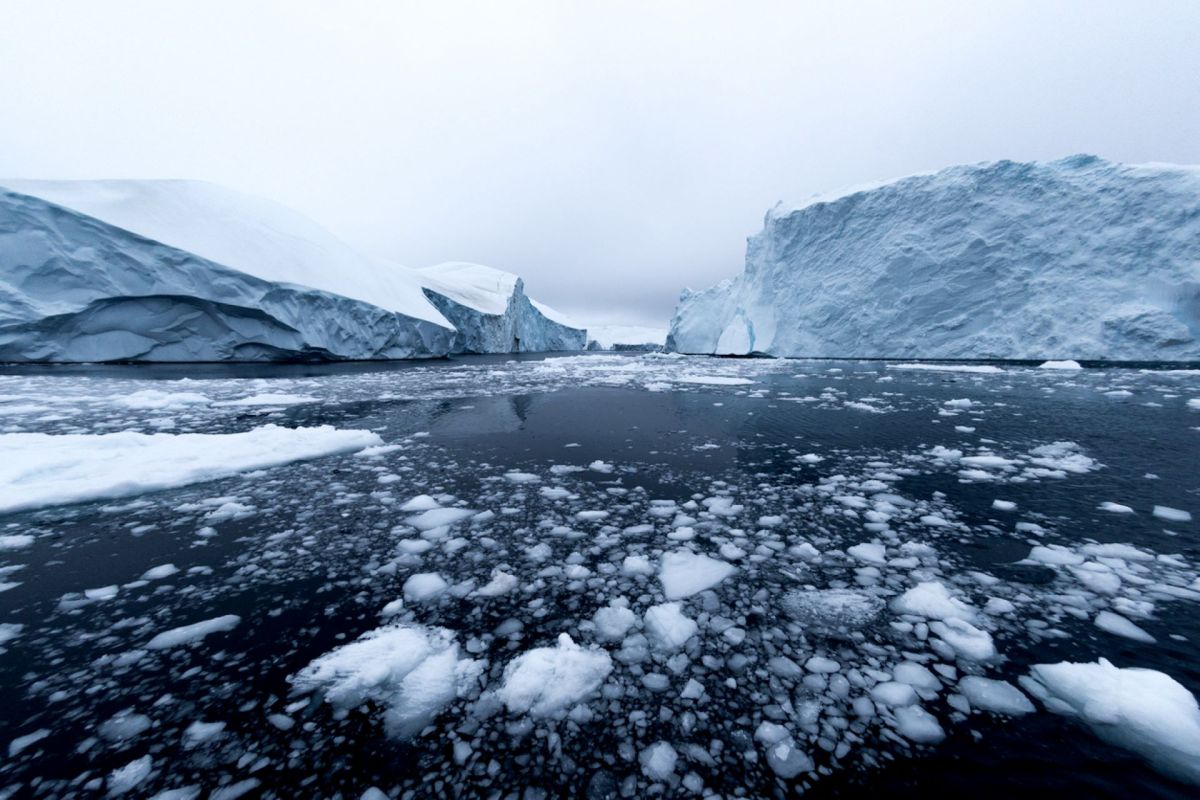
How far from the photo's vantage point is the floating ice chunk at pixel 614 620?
1.48 meters

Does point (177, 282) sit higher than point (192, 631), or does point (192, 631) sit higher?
point (177, 282)

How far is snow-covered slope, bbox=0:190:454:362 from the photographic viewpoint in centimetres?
1327

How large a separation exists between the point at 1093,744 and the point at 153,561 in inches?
129

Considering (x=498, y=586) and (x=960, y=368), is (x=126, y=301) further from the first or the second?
(x=960, y=368)

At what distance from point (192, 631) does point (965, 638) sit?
2490 mm

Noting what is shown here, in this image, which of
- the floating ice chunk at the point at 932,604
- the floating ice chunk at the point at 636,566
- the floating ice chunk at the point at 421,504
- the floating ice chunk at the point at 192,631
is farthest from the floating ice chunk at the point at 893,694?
the floating ice chunk at the point at 421,504

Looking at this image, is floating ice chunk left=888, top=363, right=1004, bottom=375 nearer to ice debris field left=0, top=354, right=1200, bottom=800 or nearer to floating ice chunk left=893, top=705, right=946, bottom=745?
ice debris field left=0, top=354, right=1200, bottom=800

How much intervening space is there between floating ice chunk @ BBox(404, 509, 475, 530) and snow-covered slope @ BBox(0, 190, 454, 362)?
1754cm

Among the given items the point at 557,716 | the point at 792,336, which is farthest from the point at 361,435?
the point at 792,336

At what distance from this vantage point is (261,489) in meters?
2.91

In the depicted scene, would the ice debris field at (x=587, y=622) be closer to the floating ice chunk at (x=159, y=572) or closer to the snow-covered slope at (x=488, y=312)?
the floating ice chunk at (x=159, y=572)

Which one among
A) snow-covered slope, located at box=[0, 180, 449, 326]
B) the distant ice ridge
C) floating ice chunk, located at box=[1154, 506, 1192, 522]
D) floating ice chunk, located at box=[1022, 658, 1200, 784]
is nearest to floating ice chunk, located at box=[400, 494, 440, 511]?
floating ice chunk, located at box=[1022, 658, 1200, 784]

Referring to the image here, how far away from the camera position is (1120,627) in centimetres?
147

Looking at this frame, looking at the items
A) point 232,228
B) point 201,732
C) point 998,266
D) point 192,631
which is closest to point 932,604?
point 201,732
